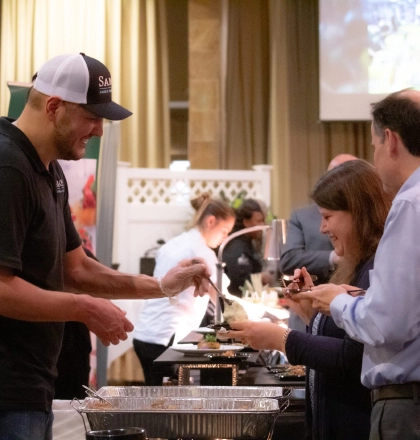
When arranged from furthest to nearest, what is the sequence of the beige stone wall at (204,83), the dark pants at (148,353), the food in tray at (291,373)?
the beige stone wall at (204,83) < the dark pants at (148,353) < the food in tray at (291,373)

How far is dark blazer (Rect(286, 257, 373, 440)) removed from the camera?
2117 millimetres

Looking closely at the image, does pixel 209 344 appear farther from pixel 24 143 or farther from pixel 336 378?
pixel 24 143

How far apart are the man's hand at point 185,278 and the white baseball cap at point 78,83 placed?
61cm

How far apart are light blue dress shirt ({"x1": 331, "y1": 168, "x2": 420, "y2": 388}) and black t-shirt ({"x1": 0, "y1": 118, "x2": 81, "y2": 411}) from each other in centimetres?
71

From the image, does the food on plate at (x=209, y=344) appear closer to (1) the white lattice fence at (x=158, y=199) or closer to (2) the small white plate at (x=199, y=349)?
(2) the small white plate at (x=199, y=349)

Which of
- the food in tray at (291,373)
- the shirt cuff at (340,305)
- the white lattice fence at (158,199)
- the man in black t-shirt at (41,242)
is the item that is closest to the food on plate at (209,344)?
the food in tray at (291,373)

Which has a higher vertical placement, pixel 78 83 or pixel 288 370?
pixel 78 83

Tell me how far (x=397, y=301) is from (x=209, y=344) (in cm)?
180

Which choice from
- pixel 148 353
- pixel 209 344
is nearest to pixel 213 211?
pixel 148 353

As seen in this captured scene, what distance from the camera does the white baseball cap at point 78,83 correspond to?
6.60 feet

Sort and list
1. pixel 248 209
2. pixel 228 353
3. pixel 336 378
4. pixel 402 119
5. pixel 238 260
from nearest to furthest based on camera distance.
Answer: pixel 402 119, pixel 336 378, pixel 228 353, pixel 238 260, pixel 248 209

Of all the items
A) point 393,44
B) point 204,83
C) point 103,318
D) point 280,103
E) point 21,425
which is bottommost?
point 21,425

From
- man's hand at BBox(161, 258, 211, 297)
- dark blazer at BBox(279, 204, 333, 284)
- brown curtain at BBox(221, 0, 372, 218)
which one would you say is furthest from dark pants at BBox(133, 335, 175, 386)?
brown curtain at BBox(221, 0, 372, 218)

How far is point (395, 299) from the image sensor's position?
5.65ft
